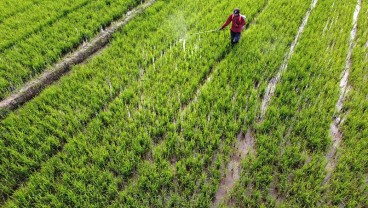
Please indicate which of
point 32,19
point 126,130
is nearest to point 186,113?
point 126,130

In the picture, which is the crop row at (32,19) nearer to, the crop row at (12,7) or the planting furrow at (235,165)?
the crop row at (12,7)

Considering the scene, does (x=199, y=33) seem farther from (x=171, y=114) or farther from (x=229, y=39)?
(x=171, y=114)

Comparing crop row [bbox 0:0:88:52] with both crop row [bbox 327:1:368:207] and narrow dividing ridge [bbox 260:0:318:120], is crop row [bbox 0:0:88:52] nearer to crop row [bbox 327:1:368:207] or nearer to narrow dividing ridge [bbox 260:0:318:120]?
narrow dividing ridge [bbox 260:0:318:120]

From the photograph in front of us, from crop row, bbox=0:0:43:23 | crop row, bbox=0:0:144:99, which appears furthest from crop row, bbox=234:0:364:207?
crop row, bbox=0:0:43:23

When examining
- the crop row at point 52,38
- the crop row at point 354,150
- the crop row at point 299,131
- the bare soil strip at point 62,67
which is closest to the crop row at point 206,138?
the crop row at point 299,131

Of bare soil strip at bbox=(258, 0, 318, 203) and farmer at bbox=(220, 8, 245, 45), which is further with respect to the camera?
farmer at bbox=(220, 8, 245, 45)

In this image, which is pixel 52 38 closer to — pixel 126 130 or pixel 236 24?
pixel 126 130
